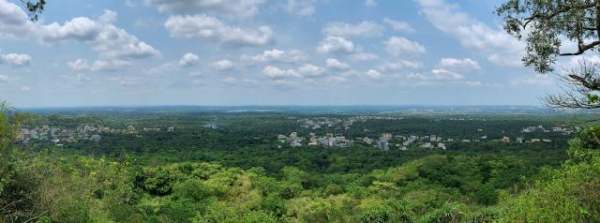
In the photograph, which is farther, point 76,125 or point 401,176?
point 76,125

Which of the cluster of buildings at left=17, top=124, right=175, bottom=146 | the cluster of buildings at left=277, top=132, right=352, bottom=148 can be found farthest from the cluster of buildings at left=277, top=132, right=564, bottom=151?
the cluster of buildings at left=17, top=124, right=175, bottom=146

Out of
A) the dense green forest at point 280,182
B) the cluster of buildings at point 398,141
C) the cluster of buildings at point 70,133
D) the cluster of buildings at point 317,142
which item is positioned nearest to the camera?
the dense green forest at point 280,182

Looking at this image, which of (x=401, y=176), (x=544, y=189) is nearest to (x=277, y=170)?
(x=401, y=176)

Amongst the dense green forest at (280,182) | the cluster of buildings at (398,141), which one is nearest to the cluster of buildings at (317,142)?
the cluster of buildings at (398,141)

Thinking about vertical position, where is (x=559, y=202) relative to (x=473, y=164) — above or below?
above

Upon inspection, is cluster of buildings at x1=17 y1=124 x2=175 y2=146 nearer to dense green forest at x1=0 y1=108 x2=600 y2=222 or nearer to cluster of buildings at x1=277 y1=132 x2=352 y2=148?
dense green forest at x1=0 y1=108 x2=600 y2=222

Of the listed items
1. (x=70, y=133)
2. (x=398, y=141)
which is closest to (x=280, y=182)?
(x=70, y=133)

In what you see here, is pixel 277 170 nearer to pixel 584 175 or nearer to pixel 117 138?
pixel 117 138

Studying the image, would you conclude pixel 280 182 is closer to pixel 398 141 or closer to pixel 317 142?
pixel 317 142

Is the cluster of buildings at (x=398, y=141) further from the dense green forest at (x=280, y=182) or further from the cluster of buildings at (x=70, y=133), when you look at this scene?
the cluster of buildings at (x=70, y=133)
